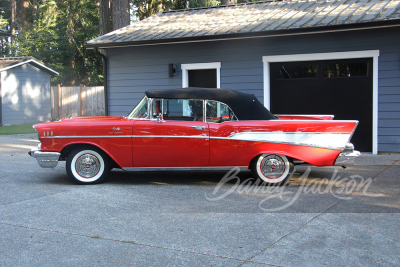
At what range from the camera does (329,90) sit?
10.8 meters

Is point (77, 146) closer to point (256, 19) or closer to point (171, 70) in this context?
point (171, 70)

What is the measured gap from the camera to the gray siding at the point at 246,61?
10.1m

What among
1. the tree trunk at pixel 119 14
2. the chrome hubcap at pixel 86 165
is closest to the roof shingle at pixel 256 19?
the tree trunk at pixel 119 14

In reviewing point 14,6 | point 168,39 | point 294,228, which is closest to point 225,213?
point 294,228

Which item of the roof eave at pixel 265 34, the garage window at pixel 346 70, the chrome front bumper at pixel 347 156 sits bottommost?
the chrome front bumper at pixel 347 156

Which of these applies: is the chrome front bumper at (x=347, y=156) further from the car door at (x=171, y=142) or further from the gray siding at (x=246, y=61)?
the gray siding at (x=246, y=61)

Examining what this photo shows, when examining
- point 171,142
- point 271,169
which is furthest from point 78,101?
point 271,169

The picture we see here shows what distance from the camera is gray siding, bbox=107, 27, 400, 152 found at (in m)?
10.1

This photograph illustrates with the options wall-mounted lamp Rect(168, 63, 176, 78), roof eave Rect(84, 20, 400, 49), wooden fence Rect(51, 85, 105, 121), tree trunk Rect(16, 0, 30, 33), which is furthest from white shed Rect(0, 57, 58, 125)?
wall-mounted lamp Rect(168, 63, 176, 78)

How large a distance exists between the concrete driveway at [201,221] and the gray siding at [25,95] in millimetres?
18621

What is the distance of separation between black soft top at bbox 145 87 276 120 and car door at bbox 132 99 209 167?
1.11 feet

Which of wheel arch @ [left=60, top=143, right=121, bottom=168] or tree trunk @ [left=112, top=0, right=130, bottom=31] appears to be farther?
tree trunk @ [left=112, top=0, right=130, bottom=31]

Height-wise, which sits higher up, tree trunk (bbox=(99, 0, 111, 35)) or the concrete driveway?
tree trunk (bbox=(99, 0, 111, 35))

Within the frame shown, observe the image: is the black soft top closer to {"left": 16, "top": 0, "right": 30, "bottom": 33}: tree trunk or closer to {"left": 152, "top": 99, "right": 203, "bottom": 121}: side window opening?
{"left": 152, "top": 99, "right": 203, "bottom": 121}: side window opening
